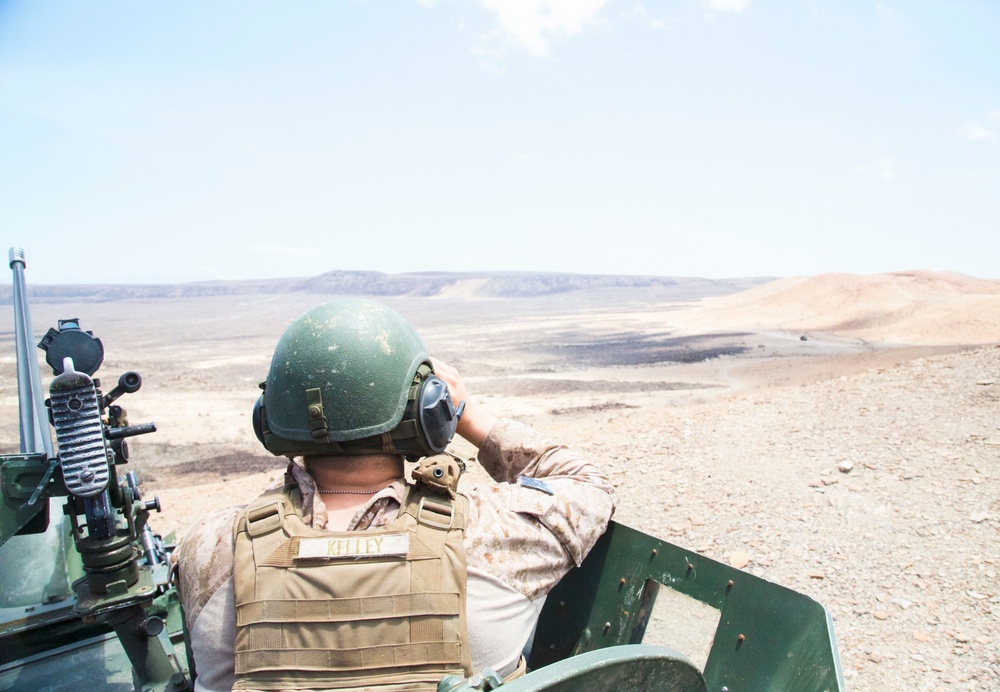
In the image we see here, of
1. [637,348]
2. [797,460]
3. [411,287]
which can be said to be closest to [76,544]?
[797,460]

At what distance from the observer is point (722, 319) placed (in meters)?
40.7

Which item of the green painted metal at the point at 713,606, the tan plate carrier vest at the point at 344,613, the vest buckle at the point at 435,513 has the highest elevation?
the vest buckle at the point at 435,513

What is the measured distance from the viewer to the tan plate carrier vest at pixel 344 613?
59.7 inches

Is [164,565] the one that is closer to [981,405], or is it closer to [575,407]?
[981,405]

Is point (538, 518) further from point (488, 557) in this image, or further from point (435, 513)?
point (435, 513)

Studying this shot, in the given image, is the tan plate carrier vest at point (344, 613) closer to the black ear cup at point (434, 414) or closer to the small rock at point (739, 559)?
the black ear cup at point (434, 414)

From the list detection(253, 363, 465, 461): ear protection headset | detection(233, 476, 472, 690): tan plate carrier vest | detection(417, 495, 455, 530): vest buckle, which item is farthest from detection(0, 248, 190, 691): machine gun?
detection(417, 495, 455, 530): vest buckle

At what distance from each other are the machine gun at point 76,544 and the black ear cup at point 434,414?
1141mm

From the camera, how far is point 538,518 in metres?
1.83

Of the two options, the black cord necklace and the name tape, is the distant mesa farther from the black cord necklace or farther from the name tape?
the name tape

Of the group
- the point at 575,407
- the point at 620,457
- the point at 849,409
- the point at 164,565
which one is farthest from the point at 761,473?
the point at 575,407

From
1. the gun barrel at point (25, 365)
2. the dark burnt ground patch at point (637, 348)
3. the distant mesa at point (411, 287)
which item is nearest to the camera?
the gun barrel at point (25, 365)

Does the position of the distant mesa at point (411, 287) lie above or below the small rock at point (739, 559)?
above

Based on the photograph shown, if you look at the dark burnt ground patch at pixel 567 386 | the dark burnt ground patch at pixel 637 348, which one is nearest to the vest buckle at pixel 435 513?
the dark burnt ground patch at pixel 567 386
